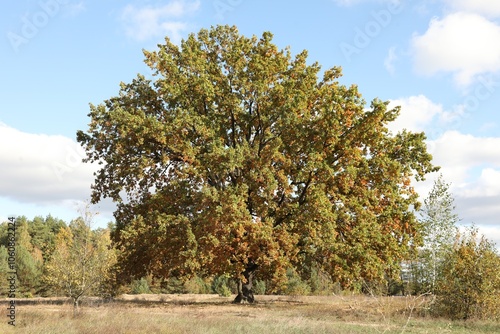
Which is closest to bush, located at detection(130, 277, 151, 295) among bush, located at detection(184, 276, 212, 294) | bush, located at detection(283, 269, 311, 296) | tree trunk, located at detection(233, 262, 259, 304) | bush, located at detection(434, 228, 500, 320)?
bush, located at detection(184, 276, 212, 294)

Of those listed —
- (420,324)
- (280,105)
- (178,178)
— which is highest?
(280,105)

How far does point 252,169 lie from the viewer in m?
28.9

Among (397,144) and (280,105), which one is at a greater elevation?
(280,105)

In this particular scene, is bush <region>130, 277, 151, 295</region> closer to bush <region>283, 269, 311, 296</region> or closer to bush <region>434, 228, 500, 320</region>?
bush <region>283, 269, 311, 296</region>

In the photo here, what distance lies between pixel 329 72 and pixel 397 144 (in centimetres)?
645

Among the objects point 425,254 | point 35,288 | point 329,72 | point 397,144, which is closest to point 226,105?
point 329,72

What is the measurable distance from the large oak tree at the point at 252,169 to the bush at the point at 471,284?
4.97m

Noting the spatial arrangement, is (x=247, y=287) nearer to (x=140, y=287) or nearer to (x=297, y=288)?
(x=297, y=288)

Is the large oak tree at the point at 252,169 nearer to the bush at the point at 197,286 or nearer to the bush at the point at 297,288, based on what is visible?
the bush at the point at 297,288

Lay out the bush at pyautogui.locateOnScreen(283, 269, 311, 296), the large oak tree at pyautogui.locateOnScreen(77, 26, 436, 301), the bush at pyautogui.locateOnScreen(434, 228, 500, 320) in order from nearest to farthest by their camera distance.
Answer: the bush at pyautogui.locateOnScreen(434, 228, 500, 320)
the large oak tree at pyautogui.locateOnScreen(77, 26, 436, 301)
the bush at pyautogui.locateOnScreen(283, 269, 311, 296)

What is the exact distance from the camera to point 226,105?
30812 mm

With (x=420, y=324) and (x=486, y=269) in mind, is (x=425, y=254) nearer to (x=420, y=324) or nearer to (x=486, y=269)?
(x=486, y=269)

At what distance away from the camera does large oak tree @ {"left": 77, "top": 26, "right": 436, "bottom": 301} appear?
2802 centimetres

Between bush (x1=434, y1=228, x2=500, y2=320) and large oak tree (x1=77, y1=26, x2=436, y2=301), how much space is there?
16.3ft
